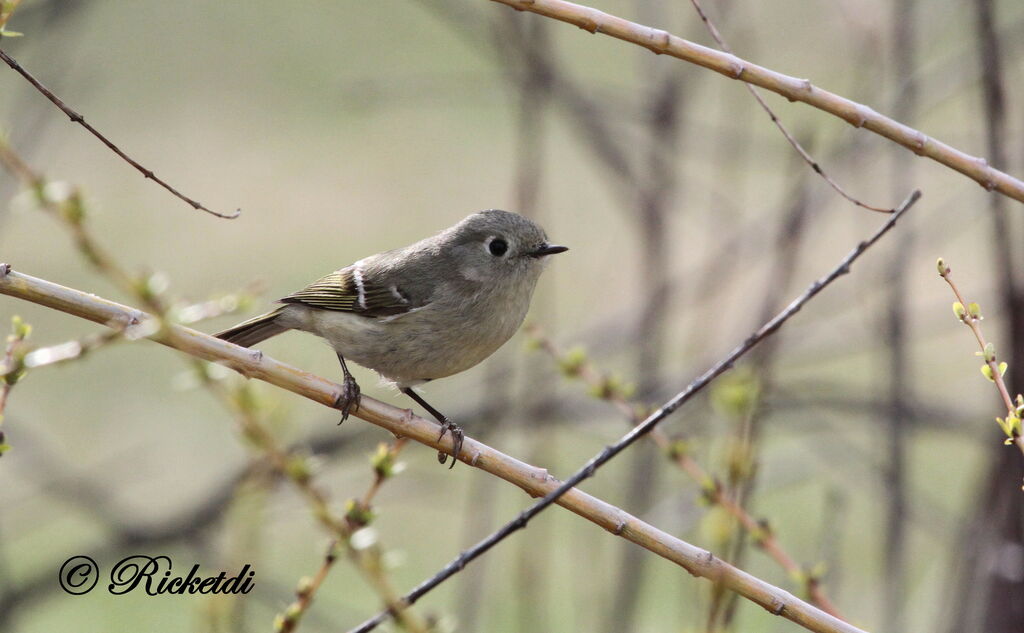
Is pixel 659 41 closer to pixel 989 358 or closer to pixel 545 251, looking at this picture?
pixel 989 358

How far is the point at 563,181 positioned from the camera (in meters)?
11.5

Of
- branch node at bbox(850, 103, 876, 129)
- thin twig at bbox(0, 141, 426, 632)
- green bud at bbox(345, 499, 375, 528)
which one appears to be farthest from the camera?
branch node at bbox(850, 103, 876, 129)

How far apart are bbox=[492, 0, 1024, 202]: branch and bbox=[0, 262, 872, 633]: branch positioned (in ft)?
1.09

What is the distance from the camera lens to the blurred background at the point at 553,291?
2805 millimetres

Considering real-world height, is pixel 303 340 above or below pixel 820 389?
below

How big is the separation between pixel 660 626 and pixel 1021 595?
3.16 m

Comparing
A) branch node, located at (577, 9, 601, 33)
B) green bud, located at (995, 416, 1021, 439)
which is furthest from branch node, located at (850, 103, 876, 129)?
green bud, located at (995, 416, 1021, 439)

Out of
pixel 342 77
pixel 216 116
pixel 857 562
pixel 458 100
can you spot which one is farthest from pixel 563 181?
pixel 857 562

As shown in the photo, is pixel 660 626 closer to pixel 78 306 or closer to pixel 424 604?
pixel 424 604

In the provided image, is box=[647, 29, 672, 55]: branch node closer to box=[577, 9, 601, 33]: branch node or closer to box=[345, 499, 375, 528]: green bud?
box=[577, 9, 601, 33]: branch node

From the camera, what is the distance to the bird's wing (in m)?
2.85

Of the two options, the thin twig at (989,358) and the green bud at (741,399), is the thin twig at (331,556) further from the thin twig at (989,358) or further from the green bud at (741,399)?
the thin twig at (989,358)

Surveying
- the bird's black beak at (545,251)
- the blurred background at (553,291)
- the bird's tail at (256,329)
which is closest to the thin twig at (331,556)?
the blurred background at (553,291)

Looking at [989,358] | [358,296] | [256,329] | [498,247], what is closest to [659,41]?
[989,358]
